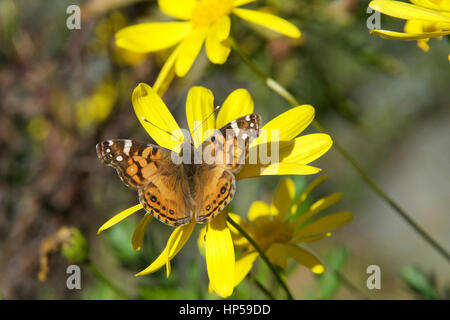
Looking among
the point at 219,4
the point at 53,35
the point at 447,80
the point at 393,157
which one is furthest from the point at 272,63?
the point at 393,157

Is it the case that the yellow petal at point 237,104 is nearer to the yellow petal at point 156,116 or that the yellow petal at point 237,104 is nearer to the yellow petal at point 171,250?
the yellow petal at point 156,116

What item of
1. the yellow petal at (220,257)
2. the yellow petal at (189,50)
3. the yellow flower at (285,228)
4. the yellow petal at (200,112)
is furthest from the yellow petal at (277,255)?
the yellow petal at (189,50)

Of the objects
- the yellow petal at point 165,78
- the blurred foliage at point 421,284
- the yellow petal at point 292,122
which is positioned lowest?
the blurred foliage at point 421,284

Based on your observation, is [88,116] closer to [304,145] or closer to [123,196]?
[123,196]

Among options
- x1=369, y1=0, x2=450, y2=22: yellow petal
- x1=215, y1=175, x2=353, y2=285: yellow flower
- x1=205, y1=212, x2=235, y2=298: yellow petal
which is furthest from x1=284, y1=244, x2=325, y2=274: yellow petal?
x1=369, y1=0, x2=450, y2=22: yellow petal

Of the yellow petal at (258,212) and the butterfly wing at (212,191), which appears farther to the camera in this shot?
the yellow petal at (258,212)

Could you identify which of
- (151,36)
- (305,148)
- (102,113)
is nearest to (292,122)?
(305,148)

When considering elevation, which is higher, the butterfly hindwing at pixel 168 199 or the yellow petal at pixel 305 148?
the yellow petal at pixel 305 148
